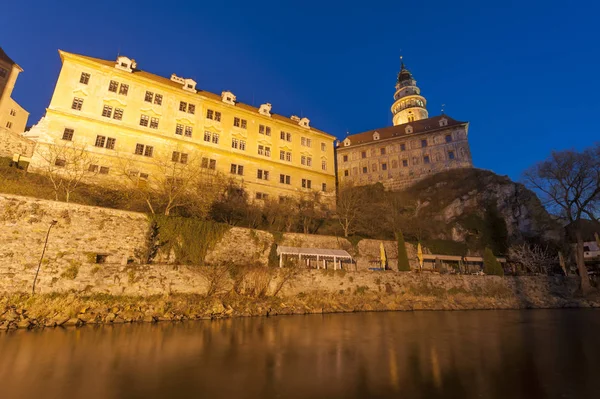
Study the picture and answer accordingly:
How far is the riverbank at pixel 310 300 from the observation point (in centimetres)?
1216

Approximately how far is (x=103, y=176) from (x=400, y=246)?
28.1 metres

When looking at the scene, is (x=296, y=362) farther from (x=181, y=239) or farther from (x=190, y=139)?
(x=190, y=139)

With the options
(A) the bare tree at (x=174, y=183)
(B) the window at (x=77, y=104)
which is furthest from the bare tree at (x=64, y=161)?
(B) the window at (x=77, y=104)

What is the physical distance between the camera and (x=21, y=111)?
135ft

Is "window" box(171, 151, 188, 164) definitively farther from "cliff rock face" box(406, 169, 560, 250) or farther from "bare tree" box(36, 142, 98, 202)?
"cliff rock face" box(406, 169, 560, 250)

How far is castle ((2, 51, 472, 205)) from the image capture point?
83.6 ft

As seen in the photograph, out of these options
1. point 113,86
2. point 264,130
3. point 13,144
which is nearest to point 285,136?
point 264,130

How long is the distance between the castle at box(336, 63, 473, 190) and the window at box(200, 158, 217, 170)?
19306 millimetres

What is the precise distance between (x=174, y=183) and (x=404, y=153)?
3796 cm

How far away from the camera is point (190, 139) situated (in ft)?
101

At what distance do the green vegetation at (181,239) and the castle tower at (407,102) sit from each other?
59.8 metres

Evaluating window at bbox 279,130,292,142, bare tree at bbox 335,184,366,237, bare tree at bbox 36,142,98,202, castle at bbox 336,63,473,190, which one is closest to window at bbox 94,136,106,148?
bare tree at bbox 36,142,98,202

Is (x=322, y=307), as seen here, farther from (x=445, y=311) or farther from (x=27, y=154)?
(x=27, y=154)

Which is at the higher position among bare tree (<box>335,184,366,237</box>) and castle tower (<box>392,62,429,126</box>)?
castle tower (<box>392,62,429,126</box>)
